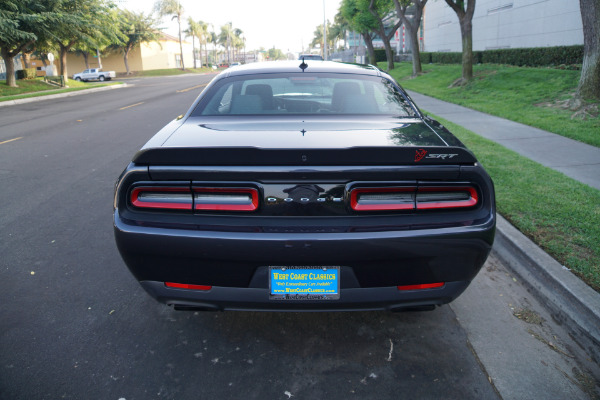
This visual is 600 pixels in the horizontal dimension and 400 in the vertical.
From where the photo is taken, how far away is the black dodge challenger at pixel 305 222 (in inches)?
90.5

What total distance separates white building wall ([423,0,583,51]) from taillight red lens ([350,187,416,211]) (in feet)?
72.9

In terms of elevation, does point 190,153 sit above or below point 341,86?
below

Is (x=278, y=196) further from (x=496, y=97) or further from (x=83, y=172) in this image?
(x=496, y=97)

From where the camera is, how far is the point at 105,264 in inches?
154

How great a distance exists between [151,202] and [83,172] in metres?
5.19

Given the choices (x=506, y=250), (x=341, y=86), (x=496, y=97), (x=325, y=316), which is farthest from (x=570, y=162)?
(x=496, y=97)

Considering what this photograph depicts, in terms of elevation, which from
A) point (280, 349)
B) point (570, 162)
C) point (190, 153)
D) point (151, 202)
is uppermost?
point (190, 153)

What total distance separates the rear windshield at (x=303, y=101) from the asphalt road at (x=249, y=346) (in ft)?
4.83

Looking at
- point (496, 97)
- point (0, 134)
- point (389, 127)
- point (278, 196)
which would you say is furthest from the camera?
point (496, 97)

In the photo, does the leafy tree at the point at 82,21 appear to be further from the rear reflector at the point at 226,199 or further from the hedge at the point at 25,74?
the rear reflector at the point at 226,199

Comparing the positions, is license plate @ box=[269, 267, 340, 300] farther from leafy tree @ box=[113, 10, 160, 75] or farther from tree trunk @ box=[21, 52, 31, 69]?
leafy tree @ box=[113, 10, 160, 75]

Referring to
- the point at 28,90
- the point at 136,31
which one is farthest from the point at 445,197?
the point at 136,31

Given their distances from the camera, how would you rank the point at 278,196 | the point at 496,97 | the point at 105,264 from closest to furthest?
1. the point at 278,196
2. the point at 105,264
3. the point at 496,97

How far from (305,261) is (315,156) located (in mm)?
523
